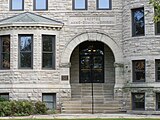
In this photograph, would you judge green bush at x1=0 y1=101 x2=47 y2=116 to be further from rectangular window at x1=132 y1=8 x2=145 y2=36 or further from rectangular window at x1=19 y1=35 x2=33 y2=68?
rectangular window at x1=132 y1=8 x2=145 y2=36

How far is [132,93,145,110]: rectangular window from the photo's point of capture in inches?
910

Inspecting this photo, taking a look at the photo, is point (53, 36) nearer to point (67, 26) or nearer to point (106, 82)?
point (67, 26)

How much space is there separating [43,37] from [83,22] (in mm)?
2616

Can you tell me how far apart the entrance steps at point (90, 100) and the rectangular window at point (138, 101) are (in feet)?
3.03

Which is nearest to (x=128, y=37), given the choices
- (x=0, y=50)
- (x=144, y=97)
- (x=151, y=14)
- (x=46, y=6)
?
(x=151, y=14)

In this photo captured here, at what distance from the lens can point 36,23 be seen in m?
24.0

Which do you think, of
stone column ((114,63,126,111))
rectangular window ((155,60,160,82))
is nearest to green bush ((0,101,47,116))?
stone column ((114,63,126,111))

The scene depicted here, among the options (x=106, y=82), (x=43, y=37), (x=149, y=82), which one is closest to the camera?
(x=149, y=82)

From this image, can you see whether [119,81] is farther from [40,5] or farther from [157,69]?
[40,5]

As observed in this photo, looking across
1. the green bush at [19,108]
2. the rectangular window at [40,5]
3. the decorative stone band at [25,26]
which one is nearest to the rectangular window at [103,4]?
the rectangular window at [40,5]

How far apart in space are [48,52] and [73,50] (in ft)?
6.98

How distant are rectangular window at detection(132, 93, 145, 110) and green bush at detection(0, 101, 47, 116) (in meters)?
5.23

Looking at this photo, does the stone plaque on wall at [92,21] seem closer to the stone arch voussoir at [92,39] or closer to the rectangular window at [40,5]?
the stone arch voussoir at [92,39]

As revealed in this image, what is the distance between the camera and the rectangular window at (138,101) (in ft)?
75.9
